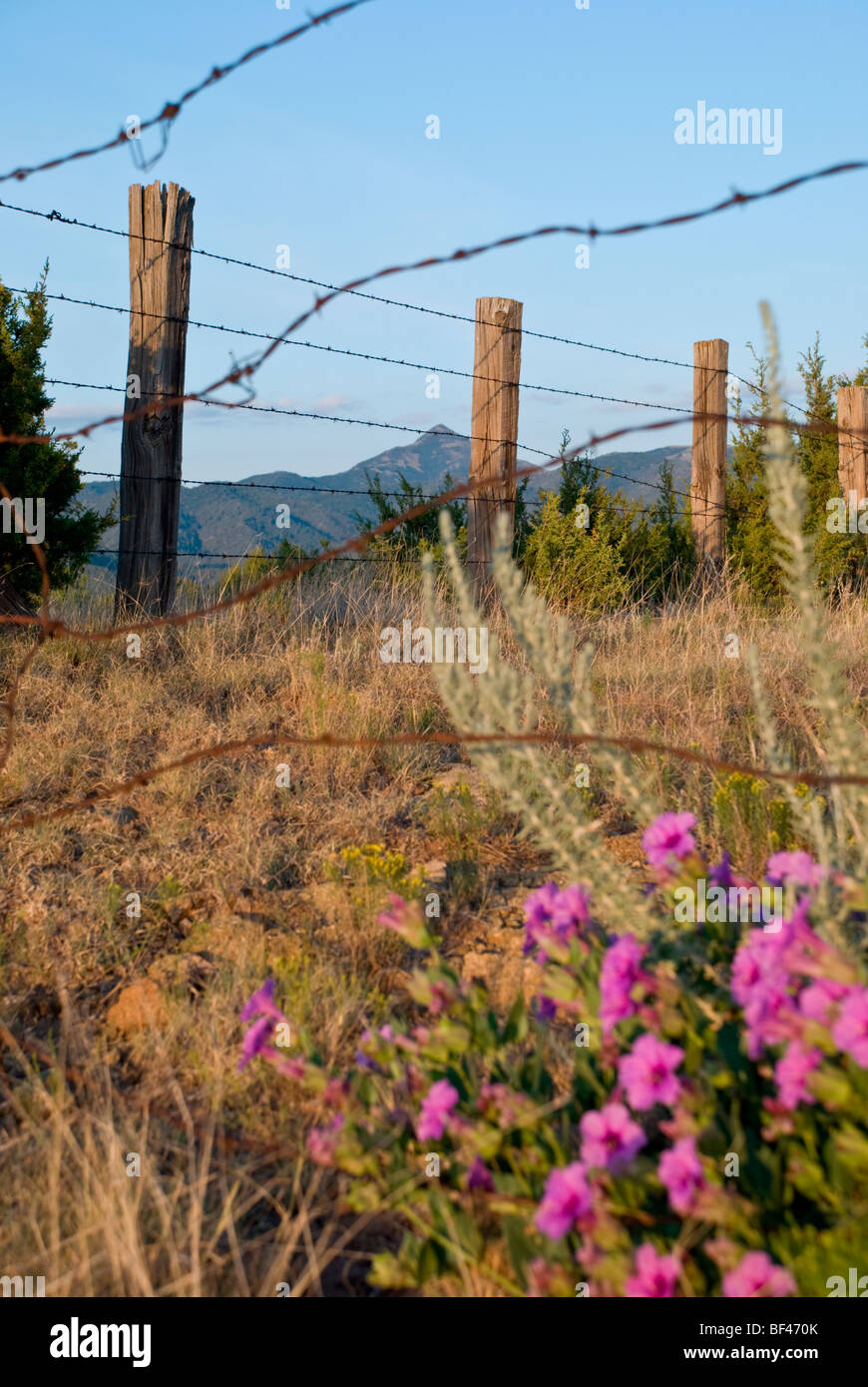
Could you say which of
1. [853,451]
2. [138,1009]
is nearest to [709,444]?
[853,451]

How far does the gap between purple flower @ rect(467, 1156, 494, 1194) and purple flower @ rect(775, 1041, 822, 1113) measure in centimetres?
49

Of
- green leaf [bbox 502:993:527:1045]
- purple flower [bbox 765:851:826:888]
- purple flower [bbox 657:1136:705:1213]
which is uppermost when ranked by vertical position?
purple flower [bbox 765:851:826:888]

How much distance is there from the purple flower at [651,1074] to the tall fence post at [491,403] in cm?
620

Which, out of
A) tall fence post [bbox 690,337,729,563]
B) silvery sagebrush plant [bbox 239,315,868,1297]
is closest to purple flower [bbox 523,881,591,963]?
silvery sagebrush plant [bbox 239,315,868,1297]

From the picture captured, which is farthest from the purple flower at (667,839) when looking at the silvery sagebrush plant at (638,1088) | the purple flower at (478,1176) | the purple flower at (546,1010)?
the purple flower at (478,1176)

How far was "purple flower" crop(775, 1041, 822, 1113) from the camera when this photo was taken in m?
1.33

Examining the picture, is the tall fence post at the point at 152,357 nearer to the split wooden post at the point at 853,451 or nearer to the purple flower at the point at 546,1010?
the purple flower at the point at 546,1010

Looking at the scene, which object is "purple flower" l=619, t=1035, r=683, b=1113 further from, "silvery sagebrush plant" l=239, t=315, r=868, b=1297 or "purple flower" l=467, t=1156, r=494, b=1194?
"purple flower" l=467, t=1156, r=494, b=1194

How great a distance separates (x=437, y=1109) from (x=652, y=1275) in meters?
0.40

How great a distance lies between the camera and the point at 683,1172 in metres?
1.32

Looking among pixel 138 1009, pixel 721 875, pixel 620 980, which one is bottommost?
pixel 138 1009

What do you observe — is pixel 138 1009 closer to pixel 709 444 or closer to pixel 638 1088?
pixel 638 1088
